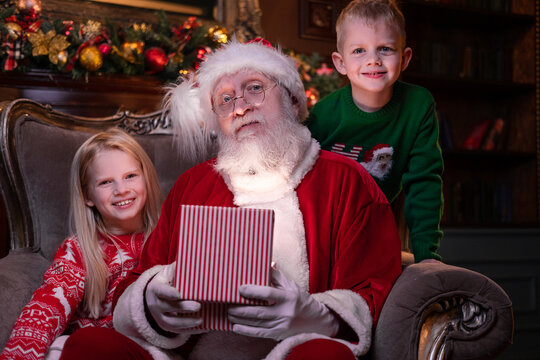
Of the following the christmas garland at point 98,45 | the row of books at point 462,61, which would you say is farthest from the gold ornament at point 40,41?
the row of books at point 462,61

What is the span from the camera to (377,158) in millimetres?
1933

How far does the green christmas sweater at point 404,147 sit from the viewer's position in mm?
1894

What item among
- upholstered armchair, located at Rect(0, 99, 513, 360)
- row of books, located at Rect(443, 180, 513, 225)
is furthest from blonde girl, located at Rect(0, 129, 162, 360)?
row of books, located at Rect(443, 180, 513, 225)

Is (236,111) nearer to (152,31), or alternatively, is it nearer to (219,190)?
(219,190)

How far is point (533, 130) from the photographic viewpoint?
4242 millimetres

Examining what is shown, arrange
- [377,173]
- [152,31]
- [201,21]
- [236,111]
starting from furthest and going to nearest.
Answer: [201,21], [152,31], [377,173], [236,111]

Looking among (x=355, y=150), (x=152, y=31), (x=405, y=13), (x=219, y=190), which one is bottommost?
(x=219, y=190)

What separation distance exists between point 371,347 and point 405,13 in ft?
10.3

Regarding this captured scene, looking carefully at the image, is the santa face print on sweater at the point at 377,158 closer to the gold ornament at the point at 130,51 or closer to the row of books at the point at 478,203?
the gold ornament at the point at 130,51

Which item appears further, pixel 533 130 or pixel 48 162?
pixel 533 130

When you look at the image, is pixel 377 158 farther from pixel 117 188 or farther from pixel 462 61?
pixel 462 61

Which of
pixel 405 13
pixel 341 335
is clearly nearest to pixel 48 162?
pixel 341 335

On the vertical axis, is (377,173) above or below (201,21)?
below

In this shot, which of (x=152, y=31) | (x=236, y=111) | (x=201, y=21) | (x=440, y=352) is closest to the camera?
(x=440, y=352)
